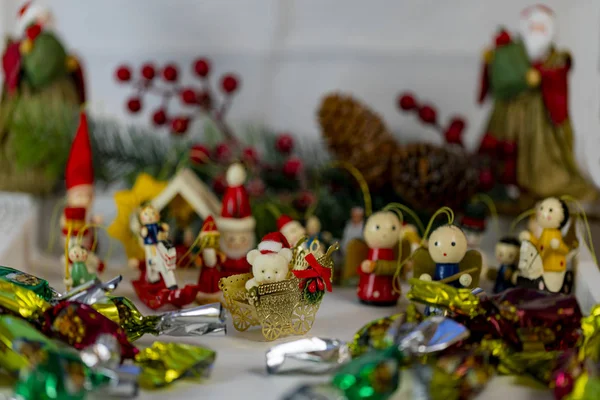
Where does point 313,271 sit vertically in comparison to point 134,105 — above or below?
below

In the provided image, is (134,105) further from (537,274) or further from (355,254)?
(537,274)

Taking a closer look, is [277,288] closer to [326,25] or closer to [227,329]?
[227,329]

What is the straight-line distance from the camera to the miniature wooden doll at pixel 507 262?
2.76 feet

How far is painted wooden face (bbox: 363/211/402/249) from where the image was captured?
2.68ft

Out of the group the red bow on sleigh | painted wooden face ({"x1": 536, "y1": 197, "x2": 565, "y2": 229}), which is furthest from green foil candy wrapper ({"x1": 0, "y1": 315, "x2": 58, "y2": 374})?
painted wooden face ({"x1": 536, "y1": 197, "x2": 565, "y2": 229})

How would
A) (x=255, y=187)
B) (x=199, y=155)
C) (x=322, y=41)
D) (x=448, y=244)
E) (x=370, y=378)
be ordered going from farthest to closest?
(x=322, y=41)
(x=255, y=187)
(x=199, y=155)
(x=448, y=244)
(x=370, y=378)

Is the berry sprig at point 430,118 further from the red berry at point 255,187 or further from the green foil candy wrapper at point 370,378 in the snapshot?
the green foil candy wrapper at point 370,378

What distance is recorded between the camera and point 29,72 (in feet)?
3.33

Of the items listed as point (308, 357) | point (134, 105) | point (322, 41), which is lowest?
point (308, 357)

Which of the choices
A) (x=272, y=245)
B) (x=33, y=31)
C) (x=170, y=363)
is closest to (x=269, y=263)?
(x=272, y=245)

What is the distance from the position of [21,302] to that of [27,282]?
0.04 m

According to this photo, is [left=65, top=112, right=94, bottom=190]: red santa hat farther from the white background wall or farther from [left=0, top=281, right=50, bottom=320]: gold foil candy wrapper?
the white background wall

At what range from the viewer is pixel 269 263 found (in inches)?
26.7

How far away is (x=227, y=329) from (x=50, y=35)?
1.88 feet
